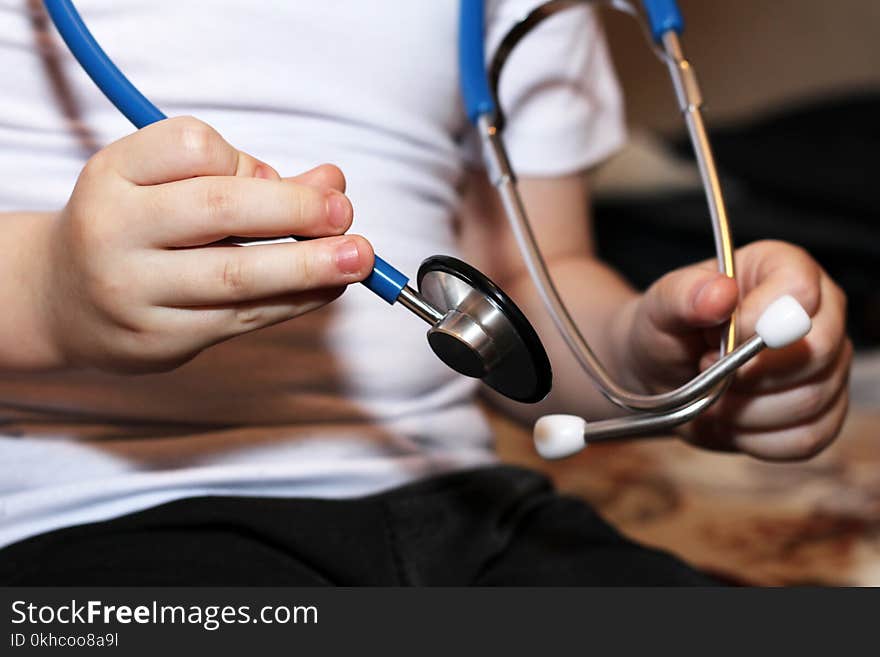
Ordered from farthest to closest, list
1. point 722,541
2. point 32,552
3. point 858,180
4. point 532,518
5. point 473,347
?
1. point 858,180
2. point 722,541
3. point 532,518
4. point 32,552
5. point 473,347

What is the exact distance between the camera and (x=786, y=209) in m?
1.52

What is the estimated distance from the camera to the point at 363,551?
565 mm

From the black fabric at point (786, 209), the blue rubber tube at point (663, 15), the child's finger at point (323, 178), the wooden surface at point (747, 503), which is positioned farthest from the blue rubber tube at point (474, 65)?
the black fabric at point (786, 209)

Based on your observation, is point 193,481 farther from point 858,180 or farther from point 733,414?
point 858,180

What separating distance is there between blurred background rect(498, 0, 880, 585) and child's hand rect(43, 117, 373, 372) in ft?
1.58

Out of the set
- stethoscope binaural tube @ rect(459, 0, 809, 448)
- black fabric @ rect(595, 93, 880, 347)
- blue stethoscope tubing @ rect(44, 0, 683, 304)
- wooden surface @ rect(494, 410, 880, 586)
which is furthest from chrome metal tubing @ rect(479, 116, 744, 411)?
black fabric @ rect(595, 93, 880, 347)

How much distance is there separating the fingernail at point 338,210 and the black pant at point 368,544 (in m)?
0.21

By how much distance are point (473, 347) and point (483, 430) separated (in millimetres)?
309

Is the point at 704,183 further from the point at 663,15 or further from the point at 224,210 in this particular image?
the point at 224,210

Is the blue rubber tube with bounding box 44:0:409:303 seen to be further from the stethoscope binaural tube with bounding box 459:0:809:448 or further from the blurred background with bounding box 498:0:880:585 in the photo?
the blurred background with bounding box 498:0:880:585

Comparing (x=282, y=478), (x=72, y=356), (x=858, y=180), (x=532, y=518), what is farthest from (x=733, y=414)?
(x=858, y=180)

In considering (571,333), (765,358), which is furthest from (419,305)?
(765,358)

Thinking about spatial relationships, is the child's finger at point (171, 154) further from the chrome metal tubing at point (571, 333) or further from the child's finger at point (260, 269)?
the chrome metal tubing at point (571, 333)
